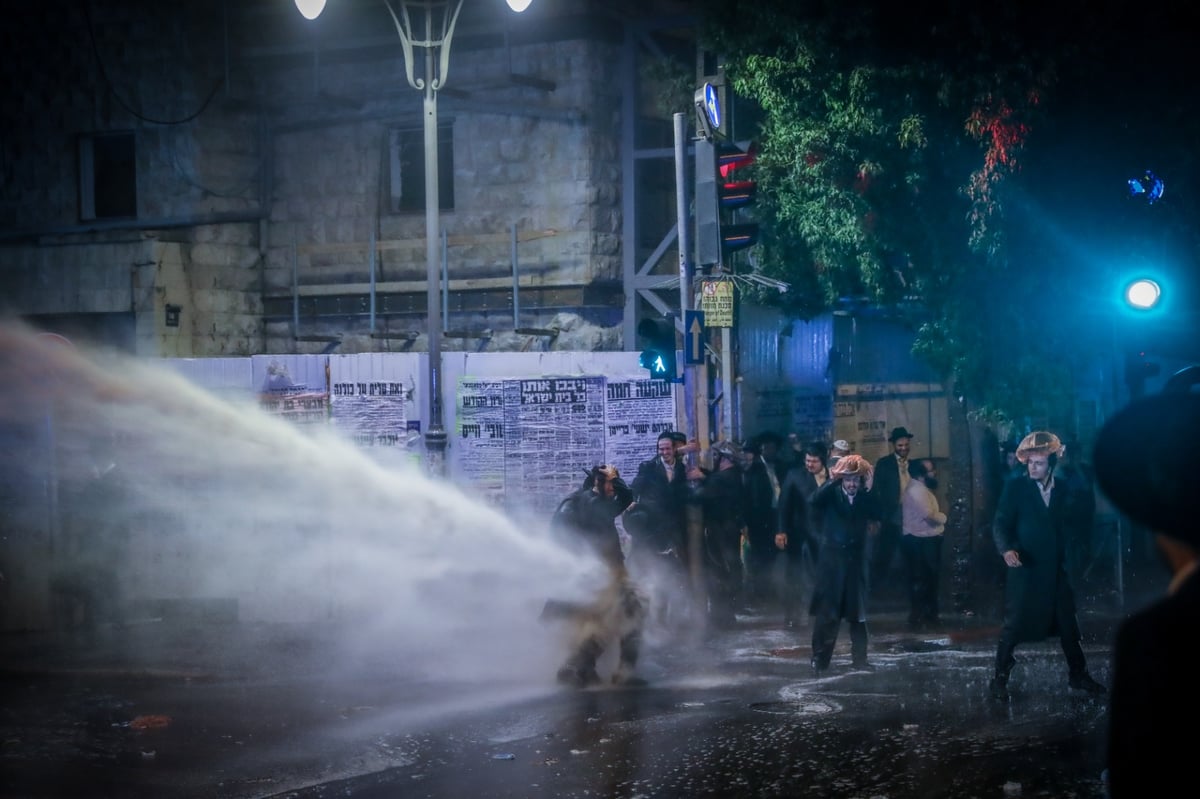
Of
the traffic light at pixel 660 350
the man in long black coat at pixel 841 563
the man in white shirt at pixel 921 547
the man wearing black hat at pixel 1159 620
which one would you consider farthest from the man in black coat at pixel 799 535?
the man wearing black hat at pixel 1159 620

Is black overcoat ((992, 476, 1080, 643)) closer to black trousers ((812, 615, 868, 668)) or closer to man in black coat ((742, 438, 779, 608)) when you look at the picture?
black trousers ((812, 615, 868, 668))

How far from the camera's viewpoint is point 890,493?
606 inches

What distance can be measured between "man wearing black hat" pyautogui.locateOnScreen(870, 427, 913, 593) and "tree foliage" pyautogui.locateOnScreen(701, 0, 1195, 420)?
1.01m

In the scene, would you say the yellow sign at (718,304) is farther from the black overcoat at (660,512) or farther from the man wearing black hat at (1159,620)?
the man wearing black hat at (1159,620)

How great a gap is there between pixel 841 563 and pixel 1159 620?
971 centimetres

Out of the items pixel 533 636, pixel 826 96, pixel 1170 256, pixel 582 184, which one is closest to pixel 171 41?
pixel 582 184

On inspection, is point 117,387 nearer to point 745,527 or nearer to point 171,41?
point 745,527

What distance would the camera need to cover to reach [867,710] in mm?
10234

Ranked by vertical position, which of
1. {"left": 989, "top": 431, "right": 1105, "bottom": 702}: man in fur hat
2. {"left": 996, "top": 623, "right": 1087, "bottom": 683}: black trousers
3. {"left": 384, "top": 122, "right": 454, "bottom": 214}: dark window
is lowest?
{"left": 996, "top": 623, "right": 1087, "bottom": 683}: black trousers

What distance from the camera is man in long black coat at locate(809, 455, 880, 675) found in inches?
468

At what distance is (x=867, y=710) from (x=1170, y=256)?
8416 mm

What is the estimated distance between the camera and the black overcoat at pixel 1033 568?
34.7 feet

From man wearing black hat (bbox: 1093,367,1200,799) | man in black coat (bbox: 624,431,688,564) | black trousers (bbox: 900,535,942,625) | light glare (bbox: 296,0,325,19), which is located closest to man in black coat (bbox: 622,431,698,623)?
man in black coat (bbox: 624,431,688,564)

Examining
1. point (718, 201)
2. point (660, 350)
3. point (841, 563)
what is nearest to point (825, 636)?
point (841, 563)
